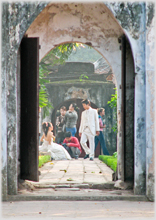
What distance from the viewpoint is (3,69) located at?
4883mm

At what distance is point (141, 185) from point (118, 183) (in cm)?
84

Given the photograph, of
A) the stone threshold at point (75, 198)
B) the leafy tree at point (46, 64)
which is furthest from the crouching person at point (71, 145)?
the stone threshold at point (75, 198)

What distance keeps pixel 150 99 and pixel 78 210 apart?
73.3 inches

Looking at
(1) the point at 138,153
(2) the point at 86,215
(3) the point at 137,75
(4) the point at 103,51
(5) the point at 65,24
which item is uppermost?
(5) the point at 65,24

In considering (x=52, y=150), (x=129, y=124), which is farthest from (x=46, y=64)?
(x=129, y=124)

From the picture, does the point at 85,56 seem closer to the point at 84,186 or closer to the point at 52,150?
the point at 52,150

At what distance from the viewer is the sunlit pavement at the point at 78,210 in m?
3.86

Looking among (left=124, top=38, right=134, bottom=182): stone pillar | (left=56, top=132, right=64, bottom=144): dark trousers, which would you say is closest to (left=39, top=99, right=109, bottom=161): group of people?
(left=56, top=132, right=64, bottom=144): dark trousers

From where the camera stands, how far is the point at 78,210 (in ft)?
13.6

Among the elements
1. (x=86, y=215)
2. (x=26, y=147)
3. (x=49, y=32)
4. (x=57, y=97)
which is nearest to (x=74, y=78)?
(x=57, y=97)

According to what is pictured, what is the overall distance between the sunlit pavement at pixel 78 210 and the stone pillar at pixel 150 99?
0.37 meters

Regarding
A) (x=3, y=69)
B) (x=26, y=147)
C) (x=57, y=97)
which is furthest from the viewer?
(x=57, y=97)

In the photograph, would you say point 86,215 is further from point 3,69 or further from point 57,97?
point 57,97

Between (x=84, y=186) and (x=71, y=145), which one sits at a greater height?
(x=71, y=145)
